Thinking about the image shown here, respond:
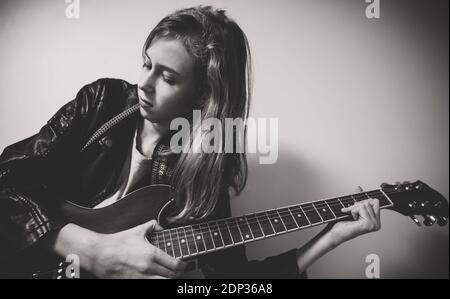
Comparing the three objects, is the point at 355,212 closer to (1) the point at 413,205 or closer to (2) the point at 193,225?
(1) the point at 413,205

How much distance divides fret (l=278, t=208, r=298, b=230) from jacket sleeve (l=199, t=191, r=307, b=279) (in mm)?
104

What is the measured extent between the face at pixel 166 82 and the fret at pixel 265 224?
358mm

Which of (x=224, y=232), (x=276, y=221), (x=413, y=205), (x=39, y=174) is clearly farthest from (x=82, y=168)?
(x=413, y=205)

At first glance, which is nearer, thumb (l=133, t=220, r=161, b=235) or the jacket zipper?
thumb (l=133, t=220, r=161, b=235)

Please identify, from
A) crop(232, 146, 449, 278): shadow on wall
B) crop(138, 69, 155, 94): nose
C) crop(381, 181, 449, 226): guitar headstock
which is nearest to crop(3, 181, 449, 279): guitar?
crop(381, 181, 449, 226): guitar headstock

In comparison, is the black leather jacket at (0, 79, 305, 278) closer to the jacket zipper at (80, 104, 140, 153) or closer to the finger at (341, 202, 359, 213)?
the jacket zipper at (80, 104, 140, 153)

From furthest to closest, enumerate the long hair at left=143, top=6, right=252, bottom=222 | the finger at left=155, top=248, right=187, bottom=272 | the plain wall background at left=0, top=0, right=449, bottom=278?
the plain wall background at left=0, top=0, right=449, bottom=278, the long hair at left=143, top=6, right=252, bottom=222, the finger at left=155, top=248, right=187, bottom=272

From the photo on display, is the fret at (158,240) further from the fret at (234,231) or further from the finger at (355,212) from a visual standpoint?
the finger at (355,212)

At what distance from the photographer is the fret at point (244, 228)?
84 centimetres

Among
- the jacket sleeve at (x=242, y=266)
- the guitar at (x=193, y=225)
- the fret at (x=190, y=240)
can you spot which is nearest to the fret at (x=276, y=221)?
the guitar at (x=193, y=225)

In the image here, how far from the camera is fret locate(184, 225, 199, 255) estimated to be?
81 cm

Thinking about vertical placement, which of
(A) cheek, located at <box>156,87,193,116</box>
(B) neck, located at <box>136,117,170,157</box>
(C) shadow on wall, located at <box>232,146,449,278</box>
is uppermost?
(A) cheek, located at <box>156,87,193,116</box>

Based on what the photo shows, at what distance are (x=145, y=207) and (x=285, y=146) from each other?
0.47 m
